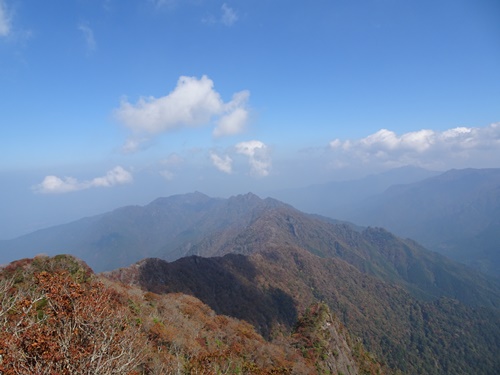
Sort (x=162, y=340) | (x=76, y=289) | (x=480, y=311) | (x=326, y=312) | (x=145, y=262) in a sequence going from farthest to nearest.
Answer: (x=480, y=311) → (x=145, y=262) → (x=326, y=312) → (x=162, y=340) → (x=76, y=289)

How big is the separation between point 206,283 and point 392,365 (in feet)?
247

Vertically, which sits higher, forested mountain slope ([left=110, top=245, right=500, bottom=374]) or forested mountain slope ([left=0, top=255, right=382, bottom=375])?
forested mountain slope ([left=0, top=255, right=382, bottom=375])

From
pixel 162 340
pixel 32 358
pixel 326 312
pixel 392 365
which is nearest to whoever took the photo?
pixel 32 358

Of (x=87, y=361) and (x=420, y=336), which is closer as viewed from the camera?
(x=87, y=361)

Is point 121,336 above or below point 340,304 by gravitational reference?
above

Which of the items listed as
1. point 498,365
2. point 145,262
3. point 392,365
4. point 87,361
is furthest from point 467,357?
point 87,361

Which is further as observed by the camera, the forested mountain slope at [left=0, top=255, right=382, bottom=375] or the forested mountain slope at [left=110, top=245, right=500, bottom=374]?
the forested mountain slope at [left=110, top=245, right=500, bottom=374]

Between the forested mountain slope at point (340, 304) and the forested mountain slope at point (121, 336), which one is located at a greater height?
the forested mountain slope at point (121, 336)

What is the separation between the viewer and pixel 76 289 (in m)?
9.28

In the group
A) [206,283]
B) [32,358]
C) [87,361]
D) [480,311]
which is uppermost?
[32,358]

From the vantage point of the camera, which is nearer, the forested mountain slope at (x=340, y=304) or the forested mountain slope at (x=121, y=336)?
the forested mountain slope at (x=121, y=336)

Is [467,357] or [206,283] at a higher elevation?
[206,283]

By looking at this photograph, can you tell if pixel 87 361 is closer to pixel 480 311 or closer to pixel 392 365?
pixel 392 365

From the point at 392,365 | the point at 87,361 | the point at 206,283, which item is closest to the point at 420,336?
the point at 392,365
